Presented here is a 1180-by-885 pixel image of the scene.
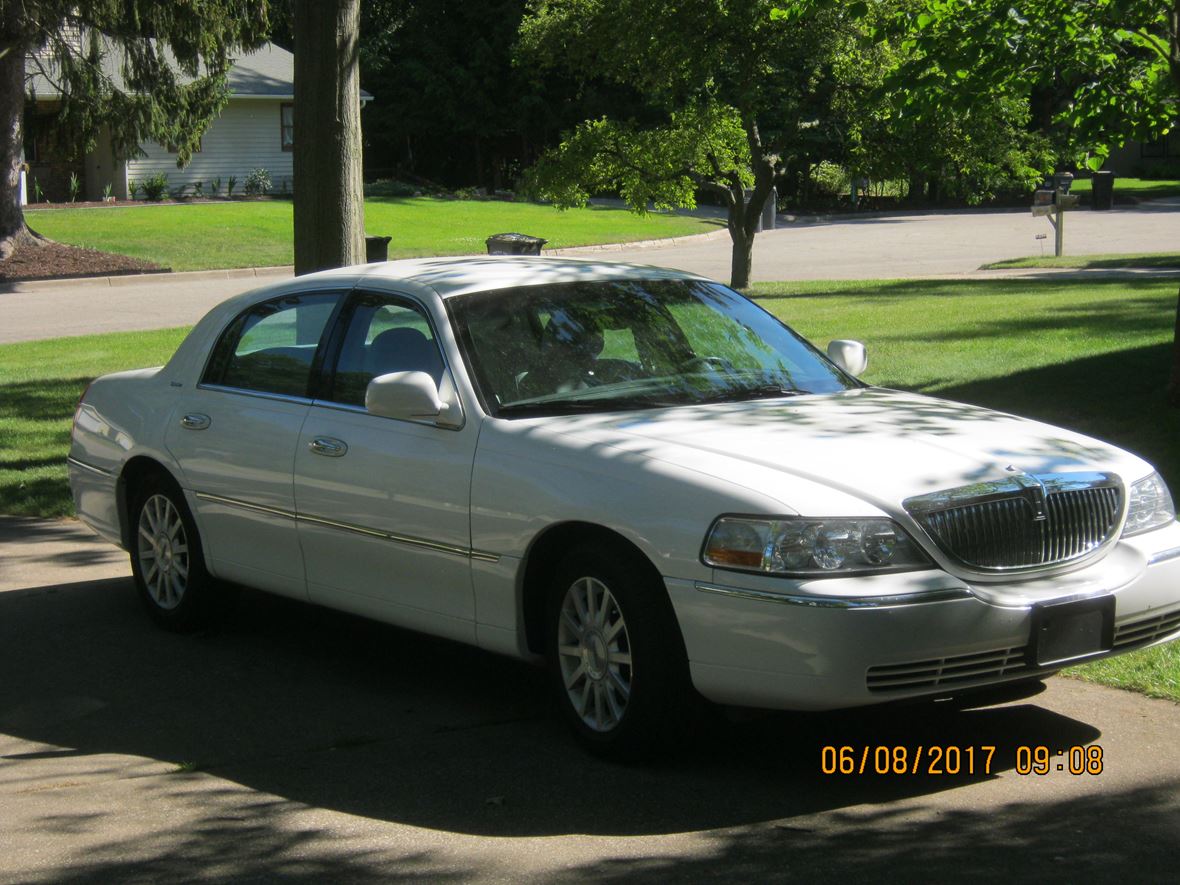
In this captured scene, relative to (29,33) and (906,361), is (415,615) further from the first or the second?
(29,33)

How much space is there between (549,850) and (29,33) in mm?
29709

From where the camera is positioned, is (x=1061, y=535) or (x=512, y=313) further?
(x=512, y=313)

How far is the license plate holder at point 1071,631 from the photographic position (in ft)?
15.7

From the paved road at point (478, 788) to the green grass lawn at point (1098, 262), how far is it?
69.3 ft

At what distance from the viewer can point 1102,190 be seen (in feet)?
153

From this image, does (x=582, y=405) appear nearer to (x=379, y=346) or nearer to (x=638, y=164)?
(x=379, y=346)

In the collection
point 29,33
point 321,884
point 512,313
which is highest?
point 29,33

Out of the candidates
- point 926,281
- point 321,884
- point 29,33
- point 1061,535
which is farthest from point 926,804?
point 29,33

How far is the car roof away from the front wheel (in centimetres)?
125

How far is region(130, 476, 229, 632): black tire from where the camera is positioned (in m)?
7.05

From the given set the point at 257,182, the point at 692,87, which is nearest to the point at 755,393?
the point at 692,87

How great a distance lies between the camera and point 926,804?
4719 millimetres

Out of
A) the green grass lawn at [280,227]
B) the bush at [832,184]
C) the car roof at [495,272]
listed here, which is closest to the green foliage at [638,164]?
the green grass lawn at [280,227]

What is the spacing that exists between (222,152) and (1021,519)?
158 feet
